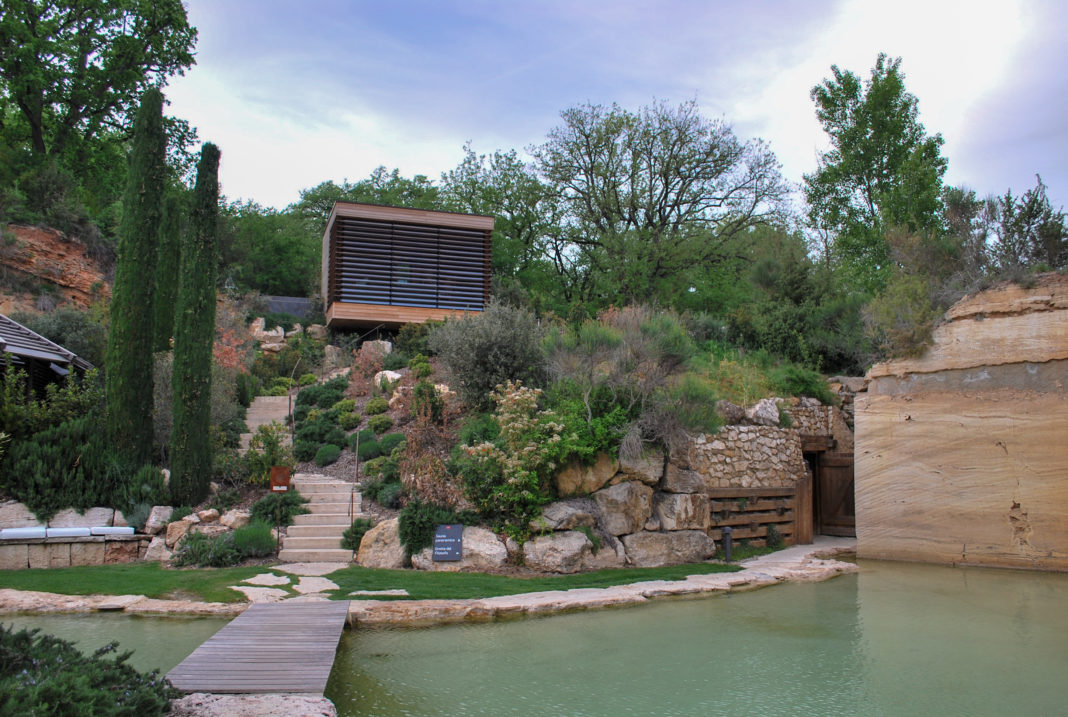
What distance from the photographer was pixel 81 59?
22.8 m

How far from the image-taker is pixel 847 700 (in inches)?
220

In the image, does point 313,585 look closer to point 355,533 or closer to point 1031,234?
point 355,533

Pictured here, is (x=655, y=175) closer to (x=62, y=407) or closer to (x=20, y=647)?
(x=62, y=407)

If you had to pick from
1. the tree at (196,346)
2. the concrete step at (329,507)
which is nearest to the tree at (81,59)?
the tree at (196,346)

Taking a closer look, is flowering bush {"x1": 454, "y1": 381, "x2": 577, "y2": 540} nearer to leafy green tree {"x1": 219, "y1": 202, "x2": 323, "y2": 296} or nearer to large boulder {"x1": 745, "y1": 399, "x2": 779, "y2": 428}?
large boulder {"x1": 745, "y1": 399, "x2": 779, "y2": 428}

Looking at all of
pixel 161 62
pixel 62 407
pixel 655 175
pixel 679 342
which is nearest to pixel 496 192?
pixel 655 175

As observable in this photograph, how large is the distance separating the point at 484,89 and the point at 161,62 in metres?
16.4

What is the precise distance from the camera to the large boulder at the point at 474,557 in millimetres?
10000

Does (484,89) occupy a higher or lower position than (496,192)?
lower

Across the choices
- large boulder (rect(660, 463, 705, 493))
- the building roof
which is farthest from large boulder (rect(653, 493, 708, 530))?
the building roof

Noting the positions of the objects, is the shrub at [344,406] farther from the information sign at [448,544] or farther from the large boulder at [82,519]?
the information sign at [448,544]

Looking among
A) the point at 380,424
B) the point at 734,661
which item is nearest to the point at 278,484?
the point at 380,424

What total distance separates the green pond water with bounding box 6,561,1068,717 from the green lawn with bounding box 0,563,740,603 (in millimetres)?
837

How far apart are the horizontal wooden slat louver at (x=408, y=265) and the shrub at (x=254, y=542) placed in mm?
12096
